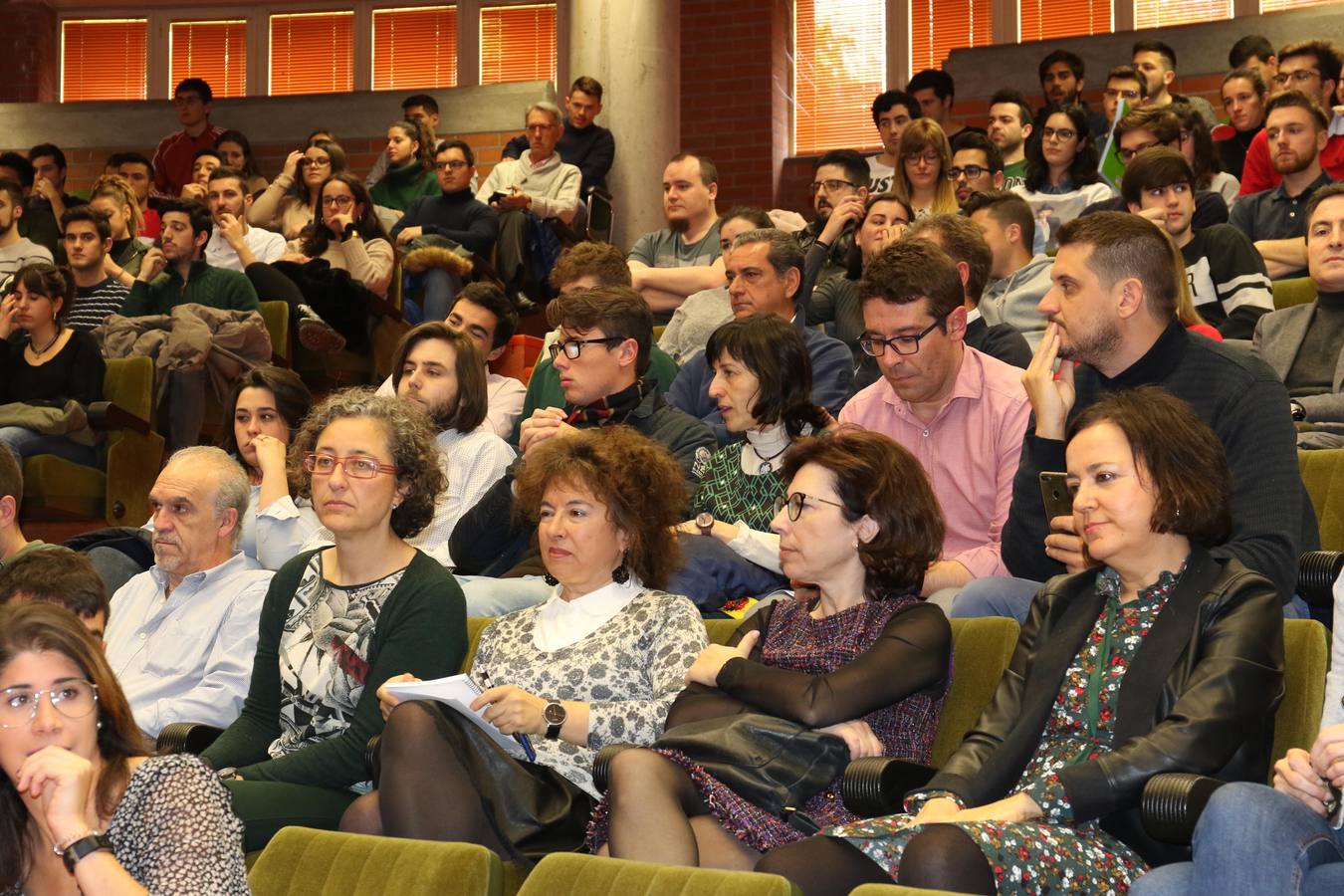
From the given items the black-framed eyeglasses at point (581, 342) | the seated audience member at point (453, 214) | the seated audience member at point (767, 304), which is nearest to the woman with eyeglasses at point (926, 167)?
the seated audience member at point (767, 304)

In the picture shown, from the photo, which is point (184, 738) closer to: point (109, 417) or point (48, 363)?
point (109, 417)

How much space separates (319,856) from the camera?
249 centimetres

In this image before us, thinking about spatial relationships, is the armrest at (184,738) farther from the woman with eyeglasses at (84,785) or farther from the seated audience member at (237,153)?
the seated audience member at (237,153)

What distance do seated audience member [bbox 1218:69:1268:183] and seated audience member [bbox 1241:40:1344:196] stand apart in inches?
3.1

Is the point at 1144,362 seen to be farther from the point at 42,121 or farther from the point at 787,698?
the point at 42,121

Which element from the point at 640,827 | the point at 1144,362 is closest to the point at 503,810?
the point at 640,827

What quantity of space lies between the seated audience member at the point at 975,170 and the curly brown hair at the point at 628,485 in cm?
358

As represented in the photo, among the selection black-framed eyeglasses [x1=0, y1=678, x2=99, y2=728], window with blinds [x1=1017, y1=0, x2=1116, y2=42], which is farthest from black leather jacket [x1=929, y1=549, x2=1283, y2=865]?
window with blinds [x1=1017, y1=0, x2=1116, y2=42]

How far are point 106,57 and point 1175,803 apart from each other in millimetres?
11363

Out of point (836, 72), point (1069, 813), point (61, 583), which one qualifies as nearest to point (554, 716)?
point (1069, 813)

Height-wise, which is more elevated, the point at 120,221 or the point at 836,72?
the point at 836,72

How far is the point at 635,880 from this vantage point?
2.21 metres

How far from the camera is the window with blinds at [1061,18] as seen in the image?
10055 mm

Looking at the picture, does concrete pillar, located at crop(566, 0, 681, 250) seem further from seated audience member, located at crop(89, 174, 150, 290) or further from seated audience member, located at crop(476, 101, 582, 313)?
seated audience member, located at crop(89, 174, 150, 290)
